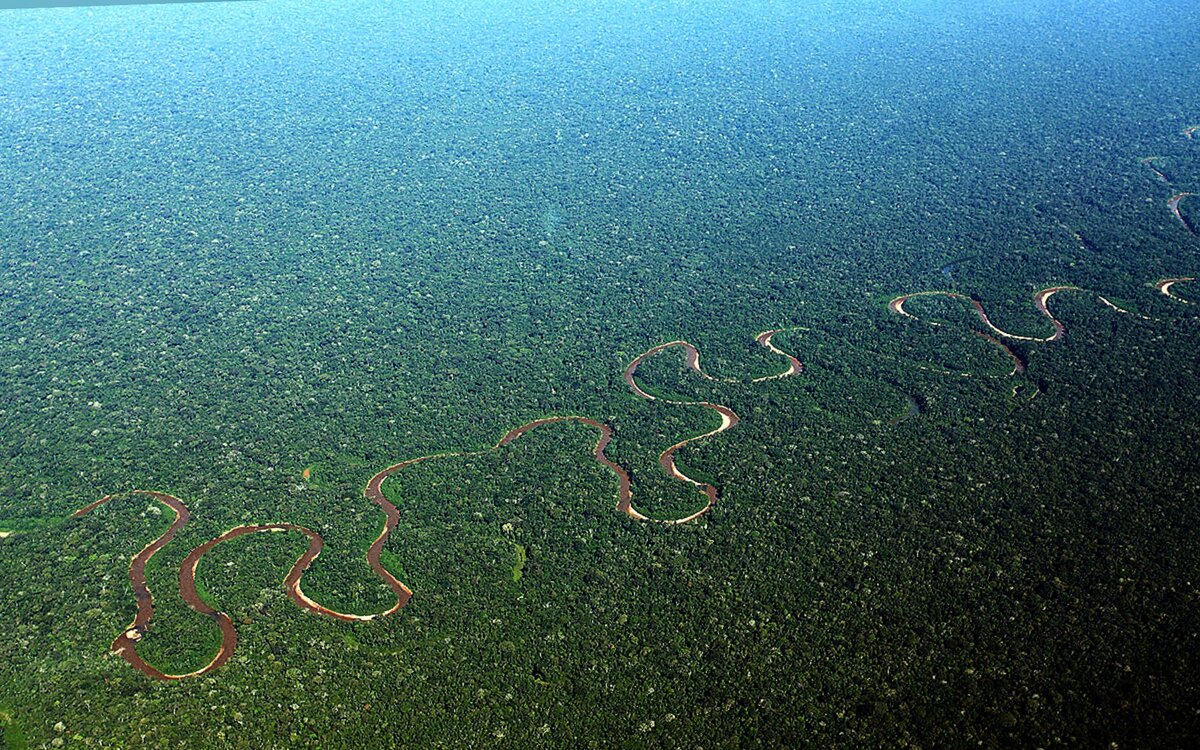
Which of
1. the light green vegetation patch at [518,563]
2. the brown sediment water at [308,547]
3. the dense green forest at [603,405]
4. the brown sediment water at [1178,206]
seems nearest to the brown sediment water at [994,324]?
the dense green forest at [603,405]

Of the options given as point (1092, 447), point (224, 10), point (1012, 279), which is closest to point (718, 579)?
point (1092, 447)

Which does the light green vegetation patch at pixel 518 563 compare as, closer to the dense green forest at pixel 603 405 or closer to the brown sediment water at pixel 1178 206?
the dense green forest at pixel 603 405

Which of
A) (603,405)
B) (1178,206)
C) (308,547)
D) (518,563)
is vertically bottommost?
(1178,206)

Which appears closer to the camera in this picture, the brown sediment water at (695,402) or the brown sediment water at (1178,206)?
the brown sediment water at (695,402)

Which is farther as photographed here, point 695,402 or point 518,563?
point 695,402

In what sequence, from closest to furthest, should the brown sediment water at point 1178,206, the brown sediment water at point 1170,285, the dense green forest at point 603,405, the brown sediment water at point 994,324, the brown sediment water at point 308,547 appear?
1. the dense green forest at point 603,405
2. the brown sediment water at point 308,547
3. the brown sediment water at point 994,324
4. the brown sediment water at point 1170,285
5. the brown sediment water at point 1178,206

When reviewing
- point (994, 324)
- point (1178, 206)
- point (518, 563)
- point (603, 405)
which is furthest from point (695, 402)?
point (1178, 206)

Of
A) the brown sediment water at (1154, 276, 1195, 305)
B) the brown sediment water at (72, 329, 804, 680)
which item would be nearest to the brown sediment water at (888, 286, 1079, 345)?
the brown sediment water at (1154, 276, 1195, 305)

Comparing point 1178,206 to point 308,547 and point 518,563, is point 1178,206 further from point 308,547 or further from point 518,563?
point 308,547

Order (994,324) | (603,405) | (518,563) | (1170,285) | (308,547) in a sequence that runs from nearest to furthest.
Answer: (518,563) < (308,547) < (603,405) < (994,324) < (1170,285)
